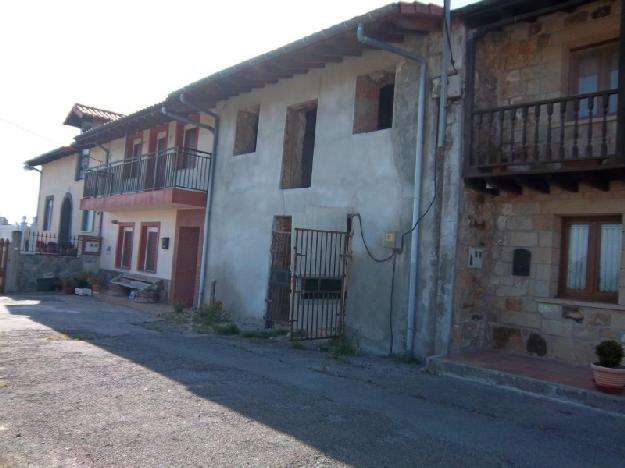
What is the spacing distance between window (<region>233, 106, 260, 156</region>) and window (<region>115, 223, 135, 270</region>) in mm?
6186

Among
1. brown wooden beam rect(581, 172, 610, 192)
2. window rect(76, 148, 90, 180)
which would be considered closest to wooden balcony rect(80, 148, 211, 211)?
A: window rect(76, 148, 90, 180)

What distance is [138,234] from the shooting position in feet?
53.9

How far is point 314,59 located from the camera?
966 centimetres

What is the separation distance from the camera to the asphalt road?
399 cm

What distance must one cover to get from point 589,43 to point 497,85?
131cm

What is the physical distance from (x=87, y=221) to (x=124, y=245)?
3.74 meters

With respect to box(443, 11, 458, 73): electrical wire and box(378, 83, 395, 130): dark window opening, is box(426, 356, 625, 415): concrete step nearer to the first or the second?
box(443, 11, 458, 73): electrical wire

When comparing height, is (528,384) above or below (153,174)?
below

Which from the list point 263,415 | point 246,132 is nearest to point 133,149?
point 246,132

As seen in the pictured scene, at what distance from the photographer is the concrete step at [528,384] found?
554 cm

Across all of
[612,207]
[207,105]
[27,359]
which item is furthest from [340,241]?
[207,105]

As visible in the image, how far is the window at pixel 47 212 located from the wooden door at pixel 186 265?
12.0 metres

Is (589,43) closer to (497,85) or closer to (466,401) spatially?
(497,85)

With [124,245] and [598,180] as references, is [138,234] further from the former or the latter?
[598,180]
